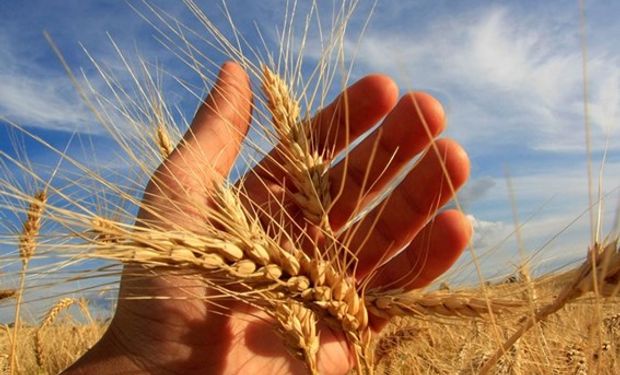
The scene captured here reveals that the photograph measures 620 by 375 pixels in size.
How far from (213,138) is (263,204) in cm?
38

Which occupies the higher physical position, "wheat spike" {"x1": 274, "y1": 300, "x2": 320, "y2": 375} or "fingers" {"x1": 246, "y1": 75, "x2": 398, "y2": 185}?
"fingers" {"x1": 246, "y1": 75, "x2": 398, "y2": 185}

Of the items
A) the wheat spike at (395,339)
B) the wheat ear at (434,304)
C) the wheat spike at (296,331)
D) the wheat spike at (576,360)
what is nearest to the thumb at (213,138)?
the wheat spike at (296,331)

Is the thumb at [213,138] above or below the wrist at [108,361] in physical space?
above

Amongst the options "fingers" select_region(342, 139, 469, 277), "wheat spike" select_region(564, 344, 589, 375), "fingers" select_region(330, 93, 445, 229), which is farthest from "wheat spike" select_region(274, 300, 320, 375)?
"wheat spike" select_region(564, 344, 589, 375)

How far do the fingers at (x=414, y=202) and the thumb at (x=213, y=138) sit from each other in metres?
0.57

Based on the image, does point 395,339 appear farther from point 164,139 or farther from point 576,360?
point 164,139

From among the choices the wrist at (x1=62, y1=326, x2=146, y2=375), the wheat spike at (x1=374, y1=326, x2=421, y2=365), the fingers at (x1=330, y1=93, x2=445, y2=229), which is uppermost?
the fingers at (x1=330, y1=93, x2=445, y2=229)

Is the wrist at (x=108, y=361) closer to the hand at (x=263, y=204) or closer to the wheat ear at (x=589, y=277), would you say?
the hand at (x=263, y=204)

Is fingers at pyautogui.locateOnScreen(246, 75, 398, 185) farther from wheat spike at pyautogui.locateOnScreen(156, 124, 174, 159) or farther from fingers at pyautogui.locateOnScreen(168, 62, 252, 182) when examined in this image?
wheat spike at pyautogui.locateOnScreen(156, 124, 174, 159)

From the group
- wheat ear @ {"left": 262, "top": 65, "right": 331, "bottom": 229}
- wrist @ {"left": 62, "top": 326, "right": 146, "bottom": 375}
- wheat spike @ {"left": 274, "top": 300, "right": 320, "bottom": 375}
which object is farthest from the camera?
wrist @ {"left": 62, "top": 326, "right": 146, "bottom": 375}

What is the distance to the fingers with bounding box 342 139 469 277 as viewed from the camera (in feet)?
6.41

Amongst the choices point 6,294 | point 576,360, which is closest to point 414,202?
point 576,360

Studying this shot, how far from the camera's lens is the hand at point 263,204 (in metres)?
1.94

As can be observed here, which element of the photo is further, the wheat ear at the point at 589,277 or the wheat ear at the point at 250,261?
the wheat ear at the point at 250,261
